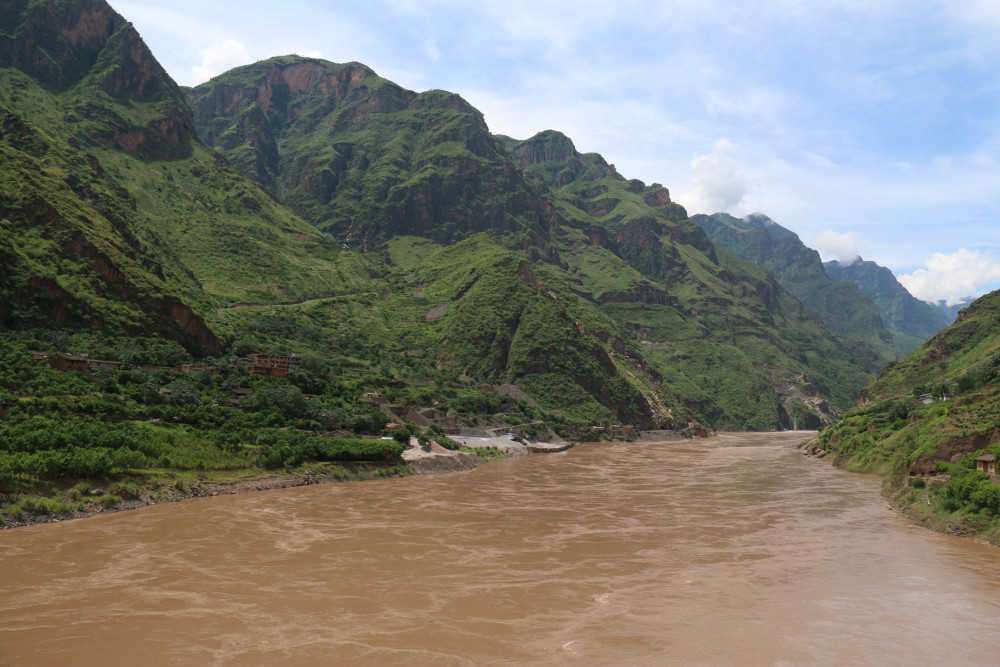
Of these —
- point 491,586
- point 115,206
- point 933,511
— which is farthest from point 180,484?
point 115,206

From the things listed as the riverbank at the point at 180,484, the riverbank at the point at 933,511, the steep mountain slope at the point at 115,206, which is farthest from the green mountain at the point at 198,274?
the riverbank at the point at 933,511

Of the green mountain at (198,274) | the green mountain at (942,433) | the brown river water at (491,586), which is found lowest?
the brown river water at (491,586)

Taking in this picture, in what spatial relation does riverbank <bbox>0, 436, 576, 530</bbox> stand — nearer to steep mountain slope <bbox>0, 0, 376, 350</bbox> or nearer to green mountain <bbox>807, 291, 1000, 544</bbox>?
steep mountain slope <bbox>0, 0, 376, 350</bbox>

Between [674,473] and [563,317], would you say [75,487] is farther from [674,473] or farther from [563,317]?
[563,317]

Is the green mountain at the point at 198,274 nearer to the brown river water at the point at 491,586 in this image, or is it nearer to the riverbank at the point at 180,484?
the riverbank at the point at 180,484

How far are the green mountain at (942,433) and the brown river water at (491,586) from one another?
2789 mm

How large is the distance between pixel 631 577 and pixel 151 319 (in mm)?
82344

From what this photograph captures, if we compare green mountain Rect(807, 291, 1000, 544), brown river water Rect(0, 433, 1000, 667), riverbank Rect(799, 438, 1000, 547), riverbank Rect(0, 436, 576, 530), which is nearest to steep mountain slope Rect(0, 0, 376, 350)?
riverbank Rect(0, 436, 576, 530)

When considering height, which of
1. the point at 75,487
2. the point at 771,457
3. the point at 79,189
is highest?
the point at 79,189

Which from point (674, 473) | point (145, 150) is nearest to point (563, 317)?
point (674, 473)

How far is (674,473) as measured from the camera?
83938 mm

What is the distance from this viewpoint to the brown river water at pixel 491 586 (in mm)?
21438

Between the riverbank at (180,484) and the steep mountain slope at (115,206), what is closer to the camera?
the riverbank at (180,484)

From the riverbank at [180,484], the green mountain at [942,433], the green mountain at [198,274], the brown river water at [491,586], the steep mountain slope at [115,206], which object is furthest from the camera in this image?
the green mountain at [198,274]
